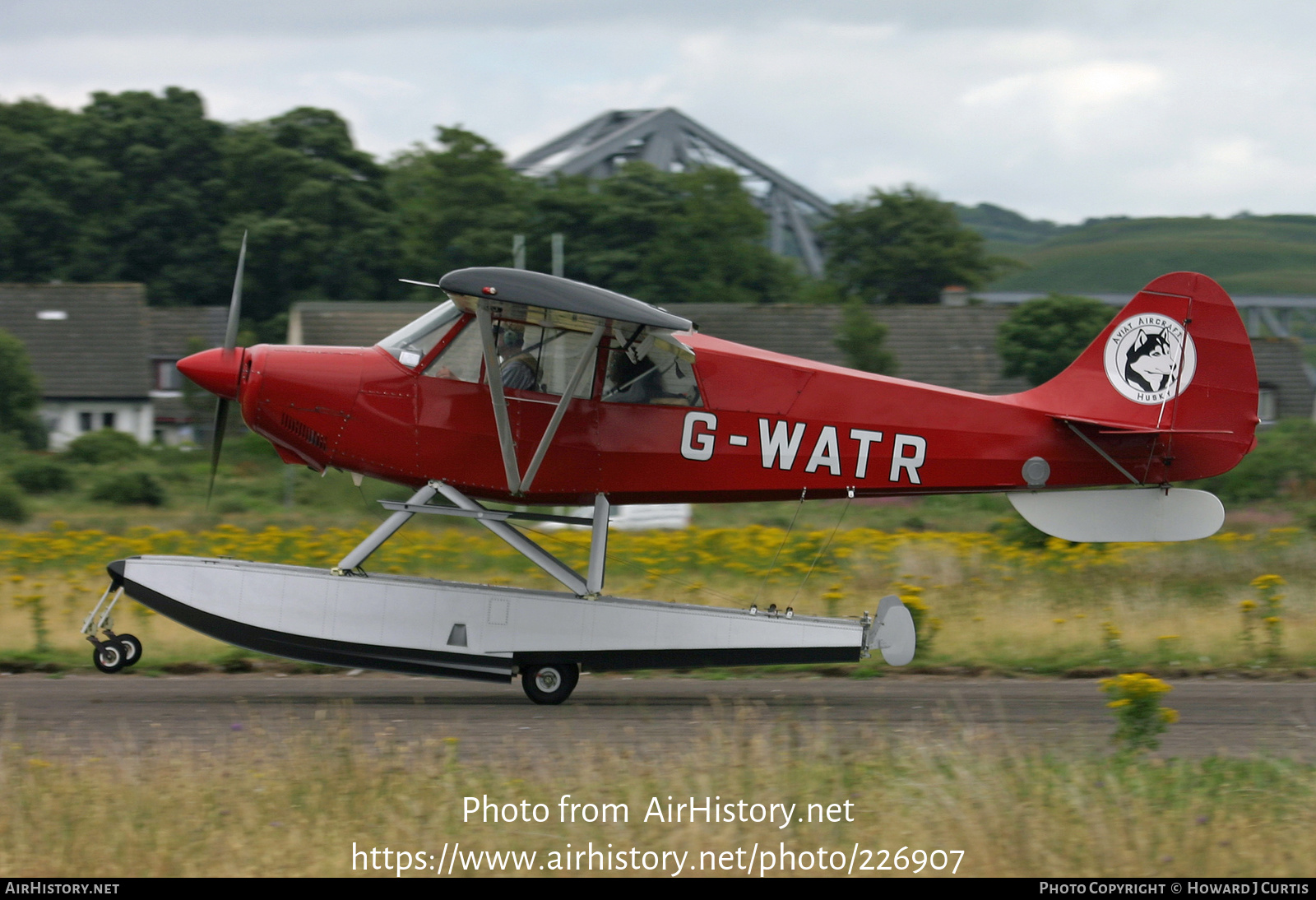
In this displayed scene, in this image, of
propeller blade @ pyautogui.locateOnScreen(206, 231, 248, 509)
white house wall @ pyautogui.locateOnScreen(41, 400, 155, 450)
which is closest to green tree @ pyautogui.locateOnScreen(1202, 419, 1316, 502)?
propeller blade @ pyautogui.locateOnScreen(206, 231, 248, 509)

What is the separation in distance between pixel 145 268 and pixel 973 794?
51769 mm

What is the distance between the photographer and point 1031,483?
8.91m

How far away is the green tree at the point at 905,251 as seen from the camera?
2067 inches

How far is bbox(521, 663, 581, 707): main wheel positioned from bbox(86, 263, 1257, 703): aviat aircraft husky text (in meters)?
0.02

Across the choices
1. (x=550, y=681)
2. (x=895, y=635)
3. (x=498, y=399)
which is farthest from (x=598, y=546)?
(x=895, y=635)

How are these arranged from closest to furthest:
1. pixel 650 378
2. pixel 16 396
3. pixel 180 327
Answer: pixel 650 378 < pixel 16 396 < pixel 180 327

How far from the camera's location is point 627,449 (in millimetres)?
8617

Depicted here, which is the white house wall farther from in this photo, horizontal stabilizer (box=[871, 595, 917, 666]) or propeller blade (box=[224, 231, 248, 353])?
horizontal stabilizer (box=[871, 595, 917, 666])

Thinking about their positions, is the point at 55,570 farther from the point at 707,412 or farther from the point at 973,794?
the point at 973,794

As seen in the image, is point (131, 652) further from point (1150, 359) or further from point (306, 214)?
point (306, 214)

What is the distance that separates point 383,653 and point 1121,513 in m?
5.29

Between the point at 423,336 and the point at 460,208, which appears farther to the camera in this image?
the point at 460,208

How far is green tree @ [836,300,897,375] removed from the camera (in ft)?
103
